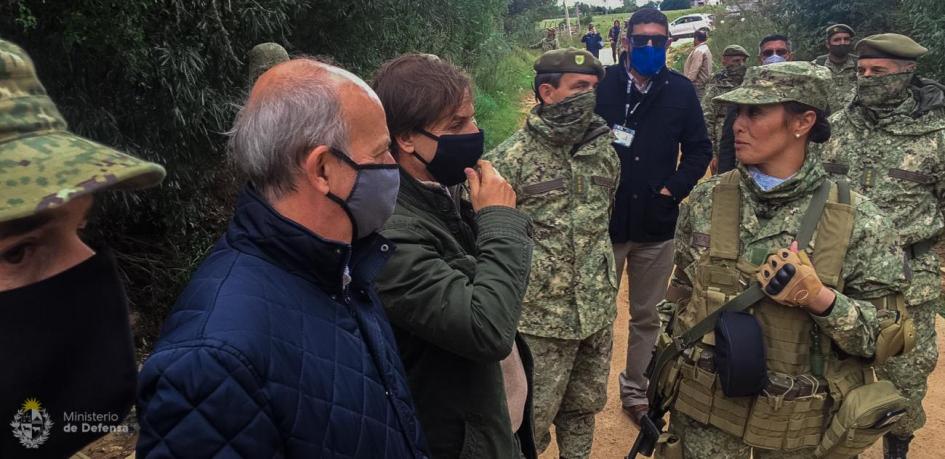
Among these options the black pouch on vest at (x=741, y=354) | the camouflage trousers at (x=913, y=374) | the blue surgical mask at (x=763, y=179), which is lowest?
the camouflage trousers at (x=913, y=374)

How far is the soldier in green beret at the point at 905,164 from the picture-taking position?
3881 millimetres

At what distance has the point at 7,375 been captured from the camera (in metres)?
0.98

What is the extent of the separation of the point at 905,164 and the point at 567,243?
91.7 inches

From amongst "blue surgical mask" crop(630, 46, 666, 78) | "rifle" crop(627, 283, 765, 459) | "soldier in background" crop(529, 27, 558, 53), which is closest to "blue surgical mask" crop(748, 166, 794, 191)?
"rifle" crop(627, 283, 765, 459)

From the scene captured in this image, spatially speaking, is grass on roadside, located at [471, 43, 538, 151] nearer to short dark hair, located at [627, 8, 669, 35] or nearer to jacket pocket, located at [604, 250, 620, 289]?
short dark hair, located at [627, 8, 669, 35]

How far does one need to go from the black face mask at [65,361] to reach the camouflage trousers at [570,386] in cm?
242

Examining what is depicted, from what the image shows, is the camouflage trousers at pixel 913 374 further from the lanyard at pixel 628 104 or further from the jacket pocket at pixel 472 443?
the jacket pocket at pixel 472 443

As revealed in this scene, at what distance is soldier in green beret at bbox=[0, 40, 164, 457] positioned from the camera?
38.9 inches

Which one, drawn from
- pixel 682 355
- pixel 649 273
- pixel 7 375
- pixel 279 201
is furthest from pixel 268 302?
pixel 649 273

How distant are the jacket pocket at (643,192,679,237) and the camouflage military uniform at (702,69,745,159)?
338cm

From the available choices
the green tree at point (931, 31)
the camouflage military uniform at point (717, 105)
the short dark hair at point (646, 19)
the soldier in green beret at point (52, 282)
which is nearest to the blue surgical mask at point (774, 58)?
the camouflage military uniform at point (717, 105)

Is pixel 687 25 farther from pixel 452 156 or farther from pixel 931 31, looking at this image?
pixel 452 156

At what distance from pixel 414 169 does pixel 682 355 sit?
1430 millimetres

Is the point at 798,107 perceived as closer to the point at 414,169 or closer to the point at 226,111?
the point at 414,169
